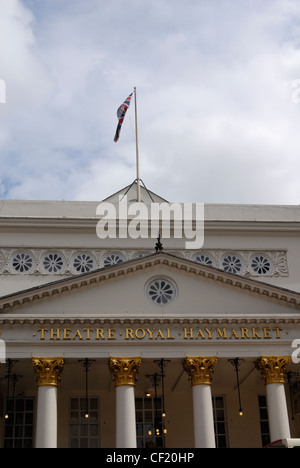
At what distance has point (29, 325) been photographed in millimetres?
26938

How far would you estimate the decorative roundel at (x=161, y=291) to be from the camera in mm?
28078

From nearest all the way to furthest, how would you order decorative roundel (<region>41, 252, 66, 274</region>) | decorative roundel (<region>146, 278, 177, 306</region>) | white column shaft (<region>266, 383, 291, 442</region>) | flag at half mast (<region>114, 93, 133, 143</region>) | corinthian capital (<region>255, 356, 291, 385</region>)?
white column shaft (<region>266, 383, 291, 442</region>)
corinthian capital (<region>255, 356, 291, 385</region>)
decorative roundel (<region>146, 278, 177, 306</region>)
decorative roundel (<region>41, 252, 66, 274</region>)
flag at half mast (<region>114, 93, 133, 143</region>)

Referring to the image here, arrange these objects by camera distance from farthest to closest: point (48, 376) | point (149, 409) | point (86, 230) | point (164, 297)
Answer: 1. point (86, 230)
2. point (149, 409)
3. point (164, 297)
4. point (48, 376)

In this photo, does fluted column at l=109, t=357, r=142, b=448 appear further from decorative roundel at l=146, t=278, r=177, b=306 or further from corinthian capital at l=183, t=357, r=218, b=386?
decorative roundel at l=146, t=278, r=177, b=306

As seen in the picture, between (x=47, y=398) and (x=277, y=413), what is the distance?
29.8 ft

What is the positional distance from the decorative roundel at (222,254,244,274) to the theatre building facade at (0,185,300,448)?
526 centimetres

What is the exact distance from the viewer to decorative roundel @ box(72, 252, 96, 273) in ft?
111

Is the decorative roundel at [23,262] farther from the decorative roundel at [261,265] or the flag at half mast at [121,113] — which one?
the decorative roundel at [261,265]

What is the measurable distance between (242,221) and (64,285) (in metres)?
11.8

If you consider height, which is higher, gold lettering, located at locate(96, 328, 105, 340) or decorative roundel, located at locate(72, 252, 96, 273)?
decorative roundel, located at locate(72, 252, 96, 273)

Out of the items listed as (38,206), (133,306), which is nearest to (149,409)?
(133,306)

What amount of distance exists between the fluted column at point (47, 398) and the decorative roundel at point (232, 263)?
11412mm

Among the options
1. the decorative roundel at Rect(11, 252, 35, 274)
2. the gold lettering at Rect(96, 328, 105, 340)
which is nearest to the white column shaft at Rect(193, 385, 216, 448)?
the gold lettering at Rect(96, 328, 105, 340)

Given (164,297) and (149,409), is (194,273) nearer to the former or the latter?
(164,297)
